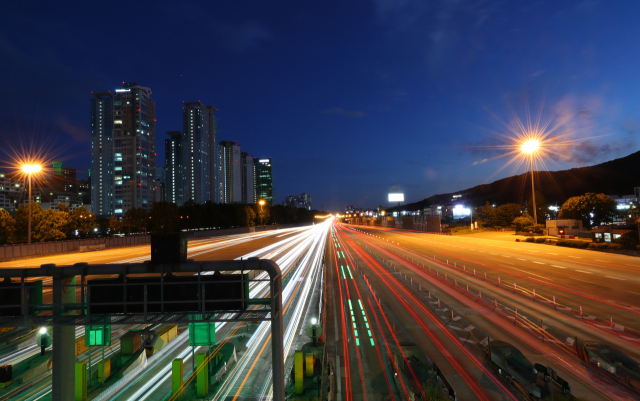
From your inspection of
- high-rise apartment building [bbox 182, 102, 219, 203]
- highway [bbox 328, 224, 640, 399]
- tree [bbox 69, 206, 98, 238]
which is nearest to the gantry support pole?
highway [bbox 328, 224, 640, 399]

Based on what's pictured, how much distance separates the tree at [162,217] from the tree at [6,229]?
→ 24.2 metres

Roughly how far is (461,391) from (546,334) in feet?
23.4

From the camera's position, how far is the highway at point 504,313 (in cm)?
1064

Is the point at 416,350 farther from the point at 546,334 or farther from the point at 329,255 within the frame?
the point at 329,255

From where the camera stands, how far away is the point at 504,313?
55.5ft

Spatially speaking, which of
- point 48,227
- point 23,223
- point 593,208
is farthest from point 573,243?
point 23,223

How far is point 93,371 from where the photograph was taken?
1171 cm

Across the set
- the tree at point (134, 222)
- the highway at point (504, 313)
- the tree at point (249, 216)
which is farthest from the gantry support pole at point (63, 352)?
the tree at point (249, 216)

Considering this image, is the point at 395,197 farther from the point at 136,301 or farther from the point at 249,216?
the point at 136,301

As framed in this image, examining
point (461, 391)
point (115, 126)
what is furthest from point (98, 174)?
point (461, 391)

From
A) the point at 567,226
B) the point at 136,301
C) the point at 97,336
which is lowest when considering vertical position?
the point at 567,226

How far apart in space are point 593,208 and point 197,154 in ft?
606

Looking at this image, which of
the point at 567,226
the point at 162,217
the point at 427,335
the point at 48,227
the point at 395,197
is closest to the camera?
the point at 427,335

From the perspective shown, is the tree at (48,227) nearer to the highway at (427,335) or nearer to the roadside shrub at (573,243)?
the highway at (427,335)
